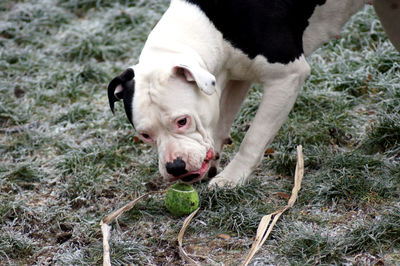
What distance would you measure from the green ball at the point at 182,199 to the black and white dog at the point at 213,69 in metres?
0.14

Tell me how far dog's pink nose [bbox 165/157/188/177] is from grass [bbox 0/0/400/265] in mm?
419

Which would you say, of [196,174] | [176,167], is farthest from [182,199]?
[176,167]

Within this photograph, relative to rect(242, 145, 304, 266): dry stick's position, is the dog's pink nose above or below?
above

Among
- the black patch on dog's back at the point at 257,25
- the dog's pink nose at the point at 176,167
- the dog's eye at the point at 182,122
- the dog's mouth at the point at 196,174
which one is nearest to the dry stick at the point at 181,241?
the dog's mouth at the point at 196,174

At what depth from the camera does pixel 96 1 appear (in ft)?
25.8

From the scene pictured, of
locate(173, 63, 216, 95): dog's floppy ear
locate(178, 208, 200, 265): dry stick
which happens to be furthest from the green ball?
locate(173, 63, 216, 95): dog's floppy ear

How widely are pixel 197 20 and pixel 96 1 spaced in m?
4.45

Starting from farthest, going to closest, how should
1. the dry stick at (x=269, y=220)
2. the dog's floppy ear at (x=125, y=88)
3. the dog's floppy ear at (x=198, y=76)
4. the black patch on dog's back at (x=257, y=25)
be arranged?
the black patch on dog's back at (x=257, y=25) → the dog's floppy ear at (x=125, y=88) → the dog's floppy ear at (x=198, y=76) → the dry stick at (x=269, y=220)

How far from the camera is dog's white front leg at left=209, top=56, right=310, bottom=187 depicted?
154 inches

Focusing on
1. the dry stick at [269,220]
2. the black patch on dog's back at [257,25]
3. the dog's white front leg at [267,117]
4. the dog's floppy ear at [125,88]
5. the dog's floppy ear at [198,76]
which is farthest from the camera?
the dog's white front leg at [267,117]

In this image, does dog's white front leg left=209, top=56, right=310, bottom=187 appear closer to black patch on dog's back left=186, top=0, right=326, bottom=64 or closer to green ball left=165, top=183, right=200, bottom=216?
black patch on dog's back left=186, top=0, right=326, bottom=64

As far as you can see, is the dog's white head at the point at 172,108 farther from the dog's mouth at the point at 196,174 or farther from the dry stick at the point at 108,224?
the dry stick at the point at 108,224

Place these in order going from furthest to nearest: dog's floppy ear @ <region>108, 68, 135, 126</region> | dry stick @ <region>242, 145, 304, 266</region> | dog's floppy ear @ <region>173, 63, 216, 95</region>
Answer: dog's floppy ear @ <region>108, 68, 135, 126</region> → dog's floppy ear @ <region>173, 63, 216, 95</region> → dry stick @ <region>242, 145, 304, 266</region>

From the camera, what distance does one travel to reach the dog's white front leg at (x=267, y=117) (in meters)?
3.90
